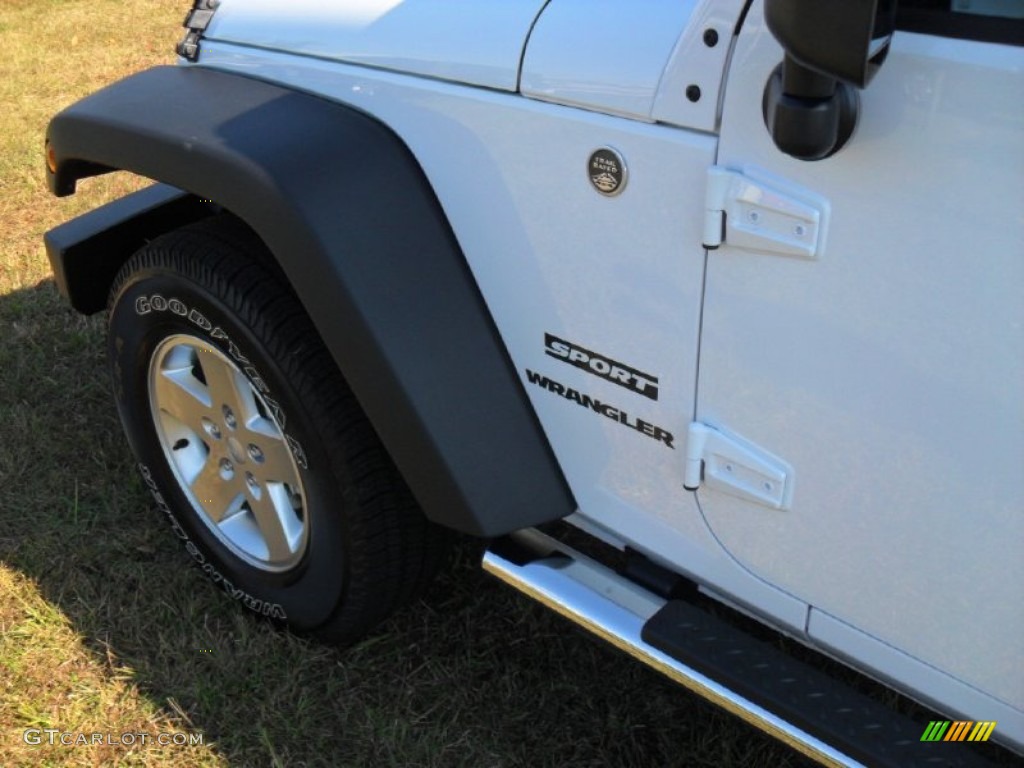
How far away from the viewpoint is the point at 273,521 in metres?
2.43

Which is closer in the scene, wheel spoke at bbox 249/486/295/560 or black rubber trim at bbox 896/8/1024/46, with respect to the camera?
black rubber trim at bbox 896/8/1024/46

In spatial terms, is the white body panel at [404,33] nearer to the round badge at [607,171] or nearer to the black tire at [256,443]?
the round badge at [607,171]

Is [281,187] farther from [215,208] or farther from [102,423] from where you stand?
[102,423]

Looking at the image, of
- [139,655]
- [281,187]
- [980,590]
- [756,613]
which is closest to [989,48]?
[980,590]

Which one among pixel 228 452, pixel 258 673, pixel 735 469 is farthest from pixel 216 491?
pixel 735 469

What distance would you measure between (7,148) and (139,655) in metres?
3.53

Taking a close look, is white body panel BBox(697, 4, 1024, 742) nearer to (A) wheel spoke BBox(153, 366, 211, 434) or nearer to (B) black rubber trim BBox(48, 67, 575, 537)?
(B) black rubber trim BBox(48, 67, 575, 537)

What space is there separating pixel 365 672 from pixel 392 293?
974 millimetres

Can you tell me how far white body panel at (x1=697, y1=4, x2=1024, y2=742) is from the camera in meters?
1.38

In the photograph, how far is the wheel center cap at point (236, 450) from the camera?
2438 millimetres

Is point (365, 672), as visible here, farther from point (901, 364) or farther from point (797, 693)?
point (901, 364)

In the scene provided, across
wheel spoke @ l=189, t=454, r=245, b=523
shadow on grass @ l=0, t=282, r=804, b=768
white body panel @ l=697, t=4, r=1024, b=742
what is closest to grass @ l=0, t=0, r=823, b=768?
shadow on grass @ l=0, t=282, r=804, b=768

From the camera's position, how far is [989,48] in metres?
1.34

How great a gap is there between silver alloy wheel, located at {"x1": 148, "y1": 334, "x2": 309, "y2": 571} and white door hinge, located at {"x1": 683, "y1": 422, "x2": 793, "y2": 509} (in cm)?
84
